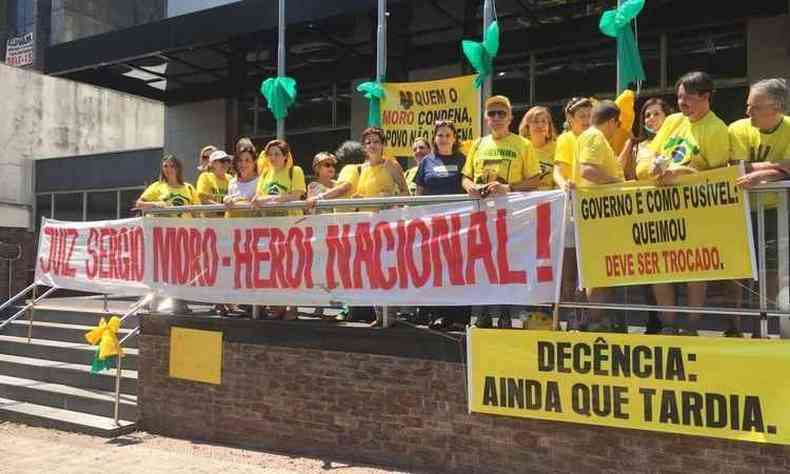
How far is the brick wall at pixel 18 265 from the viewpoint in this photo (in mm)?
11352

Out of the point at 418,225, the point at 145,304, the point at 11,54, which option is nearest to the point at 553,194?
the point at 418,225

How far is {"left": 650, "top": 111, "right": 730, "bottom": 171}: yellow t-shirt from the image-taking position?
15.1 feet

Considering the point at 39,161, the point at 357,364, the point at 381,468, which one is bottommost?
the point at 381,468

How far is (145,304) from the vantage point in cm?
766

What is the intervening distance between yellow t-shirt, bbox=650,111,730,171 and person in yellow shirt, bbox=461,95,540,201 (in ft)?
3.31

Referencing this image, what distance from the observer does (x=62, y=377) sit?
834cm

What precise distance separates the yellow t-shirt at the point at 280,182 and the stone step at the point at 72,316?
3.15m

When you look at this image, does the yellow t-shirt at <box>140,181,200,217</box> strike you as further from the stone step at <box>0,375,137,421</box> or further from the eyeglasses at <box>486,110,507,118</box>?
the eyeglasses at <box>486,110,507,118</box>

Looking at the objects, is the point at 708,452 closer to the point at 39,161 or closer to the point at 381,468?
the point at 381,468

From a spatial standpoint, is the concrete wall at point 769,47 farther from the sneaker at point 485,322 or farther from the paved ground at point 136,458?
the paved ground at point 136,458

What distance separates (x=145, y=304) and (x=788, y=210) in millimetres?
6014

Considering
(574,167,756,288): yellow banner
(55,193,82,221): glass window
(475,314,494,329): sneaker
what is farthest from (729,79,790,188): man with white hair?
(55,193,82,221): glass window

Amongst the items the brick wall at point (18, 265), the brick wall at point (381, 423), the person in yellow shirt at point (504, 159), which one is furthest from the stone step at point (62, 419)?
the person in yellow shirt at point (504, 159)

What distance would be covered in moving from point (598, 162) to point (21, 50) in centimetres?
3989
